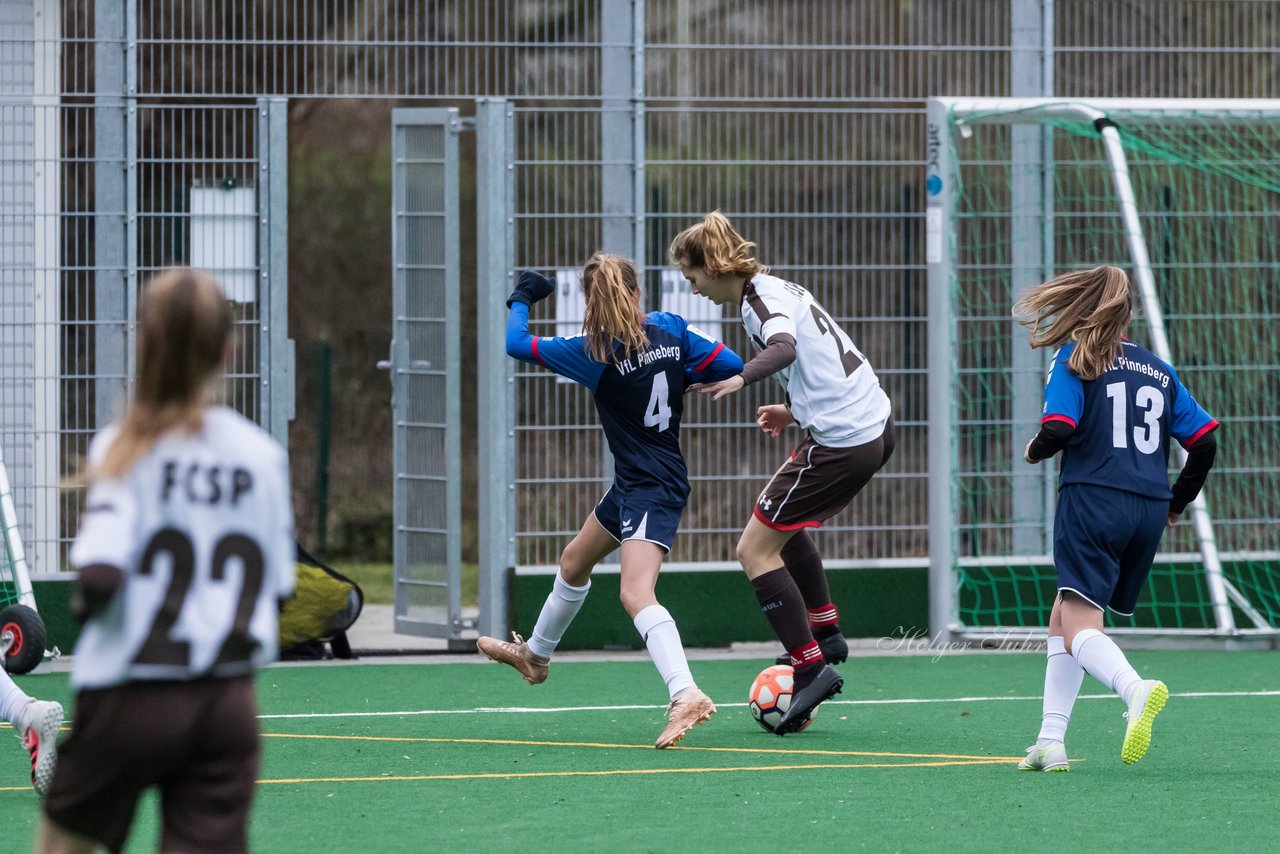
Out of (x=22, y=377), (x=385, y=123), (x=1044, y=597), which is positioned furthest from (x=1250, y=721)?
(x=385, y=123)

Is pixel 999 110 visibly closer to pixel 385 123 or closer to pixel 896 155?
pixel 896 155

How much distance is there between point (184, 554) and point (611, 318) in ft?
11.6

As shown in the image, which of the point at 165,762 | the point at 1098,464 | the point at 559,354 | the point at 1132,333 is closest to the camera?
the point at 165,762

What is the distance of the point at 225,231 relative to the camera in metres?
9.50

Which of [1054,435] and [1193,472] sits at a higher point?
[1054,435]

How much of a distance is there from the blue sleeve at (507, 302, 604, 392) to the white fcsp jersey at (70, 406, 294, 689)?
11.4ft

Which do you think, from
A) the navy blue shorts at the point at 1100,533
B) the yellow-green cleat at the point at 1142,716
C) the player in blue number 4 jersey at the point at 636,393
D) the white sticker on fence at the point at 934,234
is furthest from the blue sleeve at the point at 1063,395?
the white sticker on fence at the point at 934,234

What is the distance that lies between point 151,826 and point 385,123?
11102mm

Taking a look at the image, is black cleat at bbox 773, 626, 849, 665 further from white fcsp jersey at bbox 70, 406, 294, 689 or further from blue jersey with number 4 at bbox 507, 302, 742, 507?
white fcsp jersey at bbox 70, 406, 294, 689

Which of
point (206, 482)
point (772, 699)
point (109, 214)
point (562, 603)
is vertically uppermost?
point (109, 214)

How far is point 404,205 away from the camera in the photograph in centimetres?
981

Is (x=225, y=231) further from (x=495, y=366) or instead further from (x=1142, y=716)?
(x=1142, y=716)

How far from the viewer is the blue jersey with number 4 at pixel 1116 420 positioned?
5.80 meters

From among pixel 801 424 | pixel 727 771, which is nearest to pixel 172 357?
pixel 727 771
